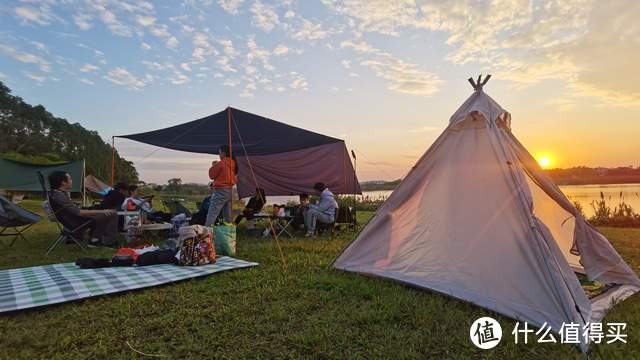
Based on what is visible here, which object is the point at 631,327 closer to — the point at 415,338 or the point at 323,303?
the point at 415,338

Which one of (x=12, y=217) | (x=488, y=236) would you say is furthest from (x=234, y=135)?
(x=488, y=236)

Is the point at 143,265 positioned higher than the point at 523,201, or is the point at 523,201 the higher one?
the point at 523,201

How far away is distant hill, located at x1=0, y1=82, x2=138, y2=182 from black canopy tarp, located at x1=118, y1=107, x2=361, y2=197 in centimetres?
2204

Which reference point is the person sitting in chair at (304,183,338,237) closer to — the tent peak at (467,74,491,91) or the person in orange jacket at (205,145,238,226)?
the person in orange jacket at (205,145,238,226)

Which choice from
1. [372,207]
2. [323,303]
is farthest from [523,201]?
[372,207]

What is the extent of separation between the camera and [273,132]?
6934 millimetres

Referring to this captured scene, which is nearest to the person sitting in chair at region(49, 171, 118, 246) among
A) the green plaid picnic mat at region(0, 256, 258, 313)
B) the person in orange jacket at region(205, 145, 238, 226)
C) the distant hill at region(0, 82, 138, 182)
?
the green plaid picnic mat at region(0, 256, 258, 313)

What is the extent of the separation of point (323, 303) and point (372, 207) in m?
12.4

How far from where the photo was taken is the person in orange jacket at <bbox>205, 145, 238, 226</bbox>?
5.87m

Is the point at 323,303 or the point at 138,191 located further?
the point at 138,191

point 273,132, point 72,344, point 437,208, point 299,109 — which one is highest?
point 299,109

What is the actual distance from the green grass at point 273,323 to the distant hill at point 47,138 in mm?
26695

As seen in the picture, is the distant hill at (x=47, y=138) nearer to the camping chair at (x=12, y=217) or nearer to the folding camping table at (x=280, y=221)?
the camping chair at (x=12, y=217)

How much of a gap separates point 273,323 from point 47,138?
36.6 m
